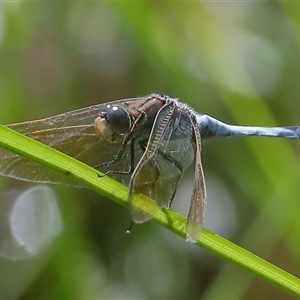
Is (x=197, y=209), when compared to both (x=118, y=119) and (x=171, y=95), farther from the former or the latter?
(x=171, y=95)

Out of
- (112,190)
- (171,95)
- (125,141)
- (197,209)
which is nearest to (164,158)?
(125,141)

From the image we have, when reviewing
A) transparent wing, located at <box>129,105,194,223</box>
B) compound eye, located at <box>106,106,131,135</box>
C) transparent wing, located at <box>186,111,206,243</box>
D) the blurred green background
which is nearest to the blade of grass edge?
transparent wing, located at <box>186,111,206,243</box>

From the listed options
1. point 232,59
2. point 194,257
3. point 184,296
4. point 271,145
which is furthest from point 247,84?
point 184,296

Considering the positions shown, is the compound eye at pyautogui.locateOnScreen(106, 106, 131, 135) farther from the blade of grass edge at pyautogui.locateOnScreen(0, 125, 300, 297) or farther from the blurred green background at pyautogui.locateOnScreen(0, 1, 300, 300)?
the blurred green background at pyautogui.locateOnScreen(0, 1, 300, 300)

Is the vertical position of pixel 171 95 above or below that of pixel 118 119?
below

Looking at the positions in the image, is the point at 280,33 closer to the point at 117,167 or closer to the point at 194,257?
the point at 194,257

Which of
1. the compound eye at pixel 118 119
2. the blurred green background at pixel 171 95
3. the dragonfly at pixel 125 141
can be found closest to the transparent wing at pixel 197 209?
the dragonfly at pixel 125 141
